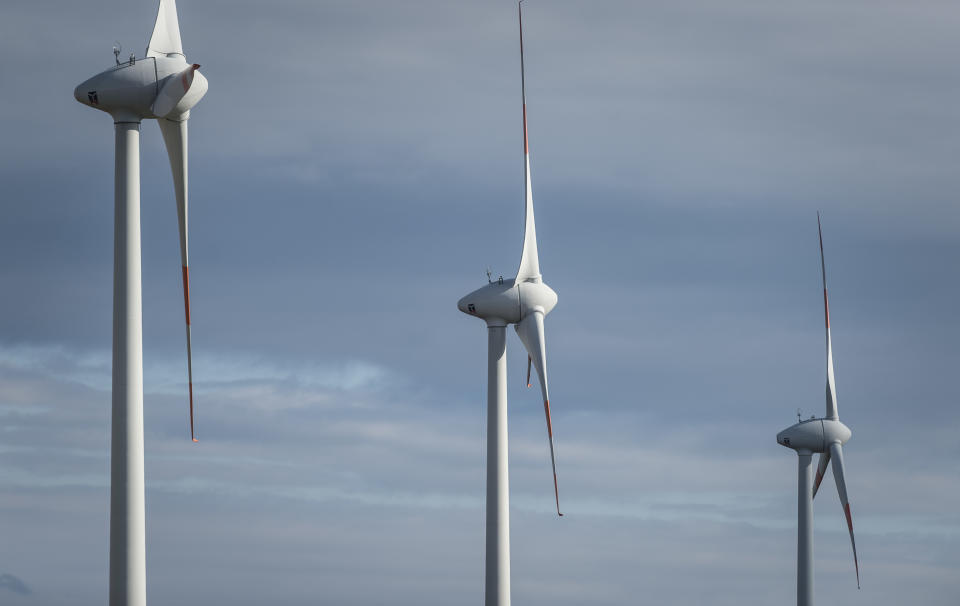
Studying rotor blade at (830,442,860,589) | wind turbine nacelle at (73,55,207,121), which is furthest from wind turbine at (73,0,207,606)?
rotor blade at (830,442,860,589)

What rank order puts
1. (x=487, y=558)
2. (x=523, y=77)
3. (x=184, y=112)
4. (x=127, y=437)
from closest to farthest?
(x=127, y=437) → (x=184, y=112) → (x=487, y=558) → (x=523, y=77)

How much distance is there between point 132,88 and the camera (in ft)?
168

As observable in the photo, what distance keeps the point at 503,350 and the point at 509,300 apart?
8.45 feet

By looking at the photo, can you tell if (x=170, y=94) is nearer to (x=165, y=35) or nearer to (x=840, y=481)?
(x=165, y=35)

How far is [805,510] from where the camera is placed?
4557 inches

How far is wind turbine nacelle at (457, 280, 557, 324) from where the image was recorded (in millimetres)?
80938

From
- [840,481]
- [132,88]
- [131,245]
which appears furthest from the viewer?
[840,481]

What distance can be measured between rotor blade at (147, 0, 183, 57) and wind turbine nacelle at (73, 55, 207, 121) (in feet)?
4.88

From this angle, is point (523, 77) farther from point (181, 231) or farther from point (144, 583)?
point (144, 583)

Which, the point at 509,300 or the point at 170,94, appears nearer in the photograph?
the point at 170,94

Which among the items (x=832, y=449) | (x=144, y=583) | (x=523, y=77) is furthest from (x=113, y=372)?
(x=832, y=449)

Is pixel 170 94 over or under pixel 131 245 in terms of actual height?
over

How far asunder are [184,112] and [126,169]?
324 cm

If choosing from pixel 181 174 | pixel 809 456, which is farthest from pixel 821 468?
pixel 181 174
